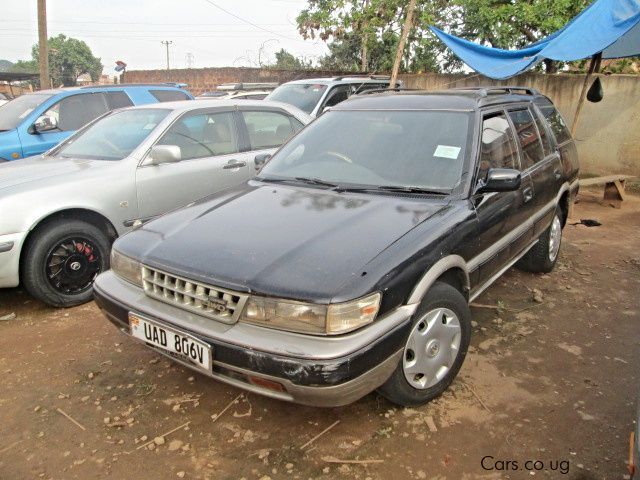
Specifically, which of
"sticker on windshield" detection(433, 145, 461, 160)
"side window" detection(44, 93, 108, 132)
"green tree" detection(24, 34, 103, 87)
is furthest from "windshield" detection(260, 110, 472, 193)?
"green tree" detection(24, 34, 103, 87)

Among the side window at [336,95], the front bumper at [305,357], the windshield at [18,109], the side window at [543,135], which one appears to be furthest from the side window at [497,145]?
the windshield at [18,109]

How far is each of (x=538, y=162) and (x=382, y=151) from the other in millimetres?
1565

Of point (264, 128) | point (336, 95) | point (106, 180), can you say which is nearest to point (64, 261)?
point (106, 180)

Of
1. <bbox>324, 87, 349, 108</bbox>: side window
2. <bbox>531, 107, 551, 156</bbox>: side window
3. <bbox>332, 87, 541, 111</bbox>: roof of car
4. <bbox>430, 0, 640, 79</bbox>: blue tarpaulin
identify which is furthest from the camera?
<bbox>324, 87, 349, 108</bbox>: side window

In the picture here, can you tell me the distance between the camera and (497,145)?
3.38 meters

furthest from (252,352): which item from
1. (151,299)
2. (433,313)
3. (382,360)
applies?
(433,313)

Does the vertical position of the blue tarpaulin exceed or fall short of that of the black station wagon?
it exceeds it

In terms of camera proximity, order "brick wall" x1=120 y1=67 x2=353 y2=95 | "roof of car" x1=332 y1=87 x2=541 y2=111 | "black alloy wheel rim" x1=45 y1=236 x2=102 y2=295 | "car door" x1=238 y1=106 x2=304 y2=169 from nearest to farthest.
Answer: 1. "roof of car" x1=332 y1=87 x2=541 y2=111
2. "black alloy wheel rim" x1=45 y1=236 x2=102 y2=295
3. "car door" x1=238 y1=106 x2=304 y2=169
4. "brick wall" x1=120 y1=67 x2=353 y2=95

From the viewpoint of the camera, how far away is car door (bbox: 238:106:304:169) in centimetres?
512

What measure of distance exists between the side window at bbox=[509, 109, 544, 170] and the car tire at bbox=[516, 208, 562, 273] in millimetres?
771

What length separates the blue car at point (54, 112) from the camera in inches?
235

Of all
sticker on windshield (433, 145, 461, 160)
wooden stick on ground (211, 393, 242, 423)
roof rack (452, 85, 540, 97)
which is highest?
roof rack (452, 85, 540, 97)

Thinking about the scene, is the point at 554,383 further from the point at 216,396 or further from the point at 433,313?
the point at 216,396

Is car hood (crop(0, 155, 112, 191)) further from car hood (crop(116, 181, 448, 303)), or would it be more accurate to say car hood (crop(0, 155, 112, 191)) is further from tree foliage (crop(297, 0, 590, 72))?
tree foliage (crop(297, 0, 590, 72))
